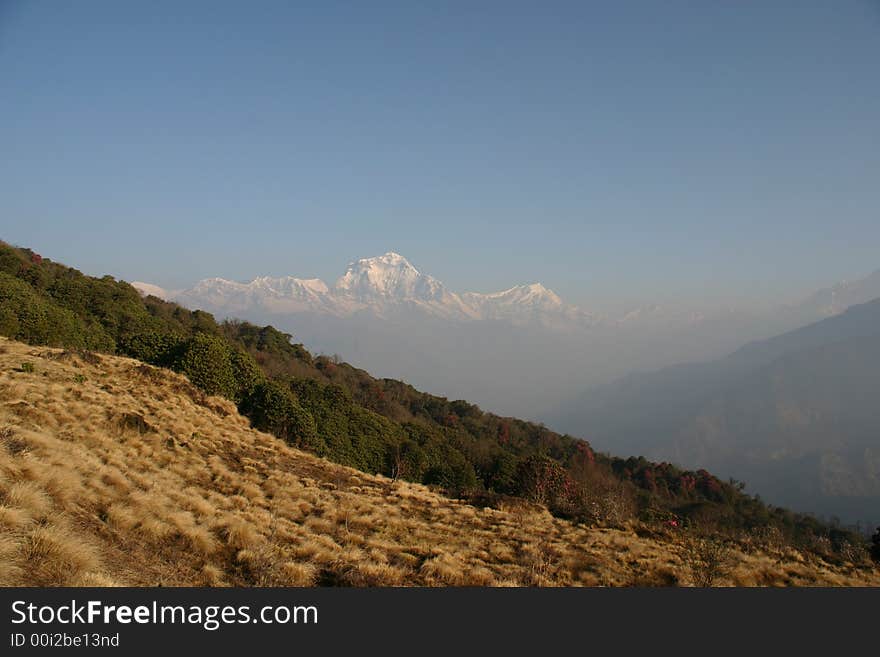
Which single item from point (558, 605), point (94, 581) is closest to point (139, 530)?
point (94, 581)

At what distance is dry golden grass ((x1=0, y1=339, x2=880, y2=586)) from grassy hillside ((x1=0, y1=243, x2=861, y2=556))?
5.24m

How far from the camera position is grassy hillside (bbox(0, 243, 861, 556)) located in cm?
2761

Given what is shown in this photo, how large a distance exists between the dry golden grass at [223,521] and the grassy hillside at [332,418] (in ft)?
17.2

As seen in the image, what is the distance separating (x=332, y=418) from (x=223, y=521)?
2741cm

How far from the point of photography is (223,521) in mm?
10359

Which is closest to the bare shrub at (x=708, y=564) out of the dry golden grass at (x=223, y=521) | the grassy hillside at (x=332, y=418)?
the dry golden grass at (x=223, y=521)

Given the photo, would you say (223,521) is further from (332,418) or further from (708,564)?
(332,418)

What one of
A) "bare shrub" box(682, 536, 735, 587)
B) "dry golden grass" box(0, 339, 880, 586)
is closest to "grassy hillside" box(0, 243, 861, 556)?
"bare shrub" box(682, 536, 735, 587)

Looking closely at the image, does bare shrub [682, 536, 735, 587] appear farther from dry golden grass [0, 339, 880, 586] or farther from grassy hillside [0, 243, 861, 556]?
grassy hillside [0, 243, 861, 556]

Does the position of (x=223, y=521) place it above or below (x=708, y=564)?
above

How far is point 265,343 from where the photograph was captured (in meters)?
80.1

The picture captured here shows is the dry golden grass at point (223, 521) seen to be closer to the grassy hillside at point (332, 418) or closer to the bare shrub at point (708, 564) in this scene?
the bare shrub at point (708, 564)

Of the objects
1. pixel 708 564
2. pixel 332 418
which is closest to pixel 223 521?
pixel 708 564

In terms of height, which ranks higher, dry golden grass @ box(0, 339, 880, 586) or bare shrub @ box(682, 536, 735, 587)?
dry golden grass @ box(0, 339, 880, 586)
